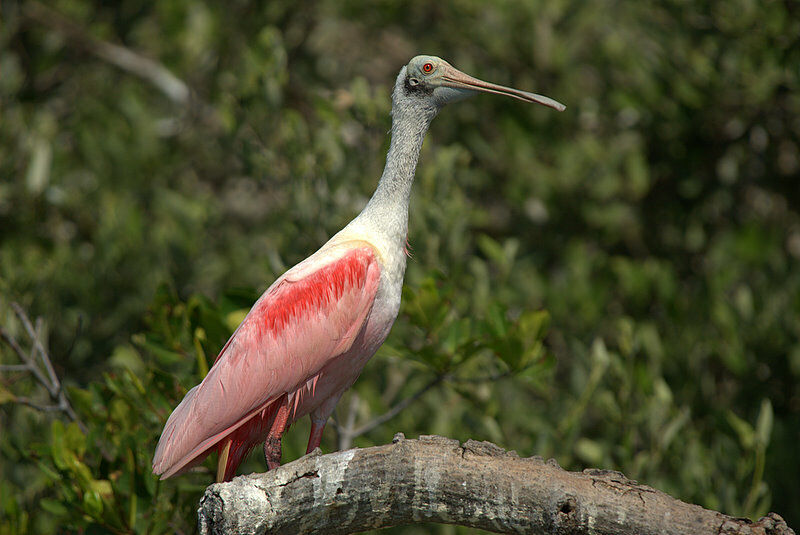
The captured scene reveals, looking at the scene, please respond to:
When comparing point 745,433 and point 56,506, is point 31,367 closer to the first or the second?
point 56,506

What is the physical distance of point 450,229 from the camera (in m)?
5.34

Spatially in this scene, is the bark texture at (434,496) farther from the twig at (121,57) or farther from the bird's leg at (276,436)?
the twig at (121,57)

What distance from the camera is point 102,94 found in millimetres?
8258

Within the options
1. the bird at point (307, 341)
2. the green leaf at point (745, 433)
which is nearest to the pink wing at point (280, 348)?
the bird at point (307, 341)

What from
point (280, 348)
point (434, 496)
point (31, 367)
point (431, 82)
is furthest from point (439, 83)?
point (31, 367)

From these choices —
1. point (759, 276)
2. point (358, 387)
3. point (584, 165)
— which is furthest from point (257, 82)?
point (759, 276)

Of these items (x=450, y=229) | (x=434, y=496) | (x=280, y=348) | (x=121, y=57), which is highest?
(x=121, y=57)

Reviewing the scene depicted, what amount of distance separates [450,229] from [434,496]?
2.47 m

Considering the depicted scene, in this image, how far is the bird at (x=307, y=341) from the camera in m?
3.90

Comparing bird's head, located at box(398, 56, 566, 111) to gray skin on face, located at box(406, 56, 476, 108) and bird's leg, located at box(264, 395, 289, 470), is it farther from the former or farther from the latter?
bird's leg, located at box(264, 395, 289, 470)

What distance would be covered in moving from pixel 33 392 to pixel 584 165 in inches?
163

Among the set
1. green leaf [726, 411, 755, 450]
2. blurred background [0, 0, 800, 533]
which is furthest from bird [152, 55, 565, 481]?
green leaf [726, 411, 755, 450]

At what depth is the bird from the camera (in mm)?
3896

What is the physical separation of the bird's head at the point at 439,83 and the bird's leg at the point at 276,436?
1563 mm
